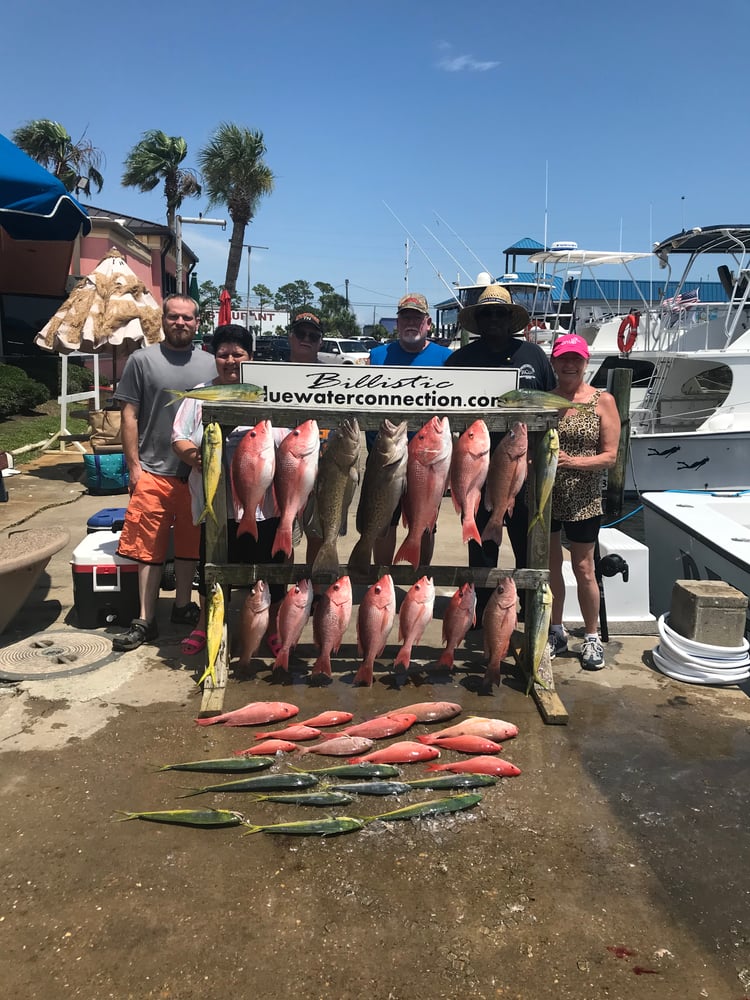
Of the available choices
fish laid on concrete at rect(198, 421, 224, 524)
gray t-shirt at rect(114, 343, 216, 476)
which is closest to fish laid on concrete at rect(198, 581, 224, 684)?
fish laid on concrete at rect(198, 421, 224, 524)

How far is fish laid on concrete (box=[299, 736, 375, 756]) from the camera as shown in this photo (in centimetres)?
338

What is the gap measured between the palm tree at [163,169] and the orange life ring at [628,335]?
99.6 feet

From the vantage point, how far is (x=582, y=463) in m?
4.31

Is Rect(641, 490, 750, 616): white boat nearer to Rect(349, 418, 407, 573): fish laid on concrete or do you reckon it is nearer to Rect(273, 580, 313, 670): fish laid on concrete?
Rect(349, 418, 407, 573): fish laid on concrete

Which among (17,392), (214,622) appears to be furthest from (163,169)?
(214,622)

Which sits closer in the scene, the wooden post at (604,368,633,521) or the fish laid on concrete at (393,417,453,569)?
the fish laid on concrete at (393,417,453,569)

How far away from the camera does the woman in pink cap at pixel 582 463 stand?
433 cm

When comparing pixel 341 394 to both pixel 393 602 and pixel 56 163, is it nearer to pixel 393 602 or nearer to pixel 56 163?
pixel 393 602

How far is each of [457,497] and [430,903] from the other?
1.99m

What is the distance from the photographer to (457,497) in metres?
3.83

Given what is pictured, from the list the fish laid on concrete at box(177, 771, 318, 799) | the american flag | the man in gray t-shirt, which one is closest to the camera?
the fish laid on concrete at box(177, 771, 318, 799)

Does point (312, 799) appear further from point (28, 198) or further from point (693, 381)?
point (693, 381)

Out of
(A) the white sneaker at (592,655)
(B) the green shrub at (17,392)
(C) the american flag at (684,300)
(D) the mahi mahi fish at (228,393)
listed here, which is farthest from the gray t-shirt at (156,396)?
(B) the green shrub at (17,392)

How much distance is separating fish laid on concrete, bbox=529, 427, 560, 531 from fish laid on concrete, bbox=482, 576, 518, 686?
1.59 ft
